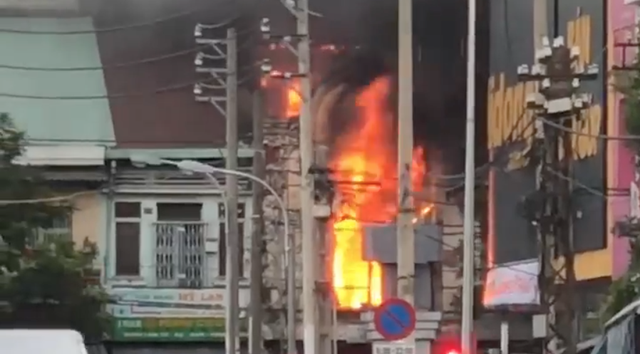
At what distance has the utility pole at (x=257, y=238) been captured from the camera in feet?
105

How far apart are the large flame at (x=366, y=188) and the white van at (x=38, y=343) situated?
2736 centimetres

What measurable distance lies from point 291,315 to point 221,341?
7.70m

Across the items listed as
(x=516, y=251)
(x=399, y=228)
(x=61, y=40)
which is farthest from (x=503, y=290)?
(x=61, y=40)

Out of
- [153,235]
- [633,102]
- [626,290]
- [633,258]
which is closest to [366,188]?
[153,235]

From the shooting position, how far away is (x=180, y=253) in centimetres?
3906

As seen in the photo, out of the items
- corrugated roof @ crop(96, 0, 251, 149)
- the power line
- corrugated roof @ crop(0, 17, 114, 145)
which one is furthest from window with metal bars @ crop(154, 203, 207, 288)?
the power line

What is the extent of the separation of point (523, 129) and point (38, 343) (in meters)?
24.4

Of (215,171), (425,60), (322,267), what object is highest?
(425,60)

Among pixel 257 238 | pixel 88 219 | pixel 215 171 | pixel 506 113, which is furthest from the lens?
pixel 88 219

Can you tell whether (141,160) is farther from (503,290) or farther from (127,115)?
(503,290)

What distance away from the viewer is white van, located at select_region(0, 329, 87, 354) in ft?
33.9

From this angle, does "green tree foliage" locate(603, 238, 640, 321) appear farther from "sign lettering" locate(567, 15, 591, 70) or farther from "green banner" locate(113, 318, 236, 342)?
"green banner" locate(113, 318, 236, 342)

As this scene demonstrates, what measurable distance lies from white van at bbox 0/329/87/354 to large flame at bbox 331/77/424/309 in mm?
27359

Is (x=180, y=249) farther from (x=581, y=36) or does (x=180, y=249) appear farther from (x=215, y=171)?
(x=581, y=36)
